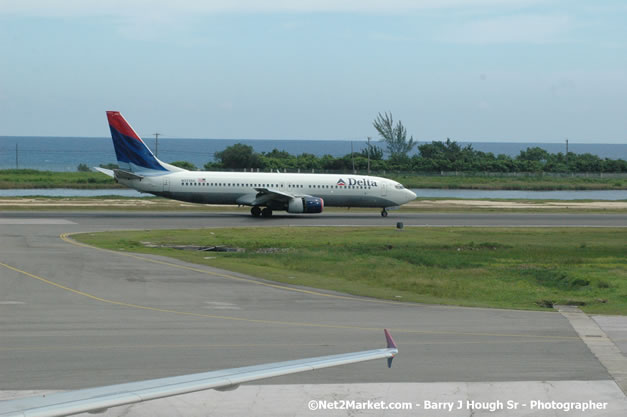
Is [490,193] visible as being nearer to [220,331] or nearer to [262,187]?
[262,187]

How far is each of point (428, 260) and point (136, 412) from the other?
24689 mm

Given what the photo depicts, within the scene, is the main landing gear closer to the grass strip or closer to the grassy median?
the grassy median

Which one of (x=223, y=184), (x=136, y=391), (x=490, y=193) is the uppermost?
(x=223, y=184)

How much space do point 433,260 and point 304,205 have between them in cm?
2281

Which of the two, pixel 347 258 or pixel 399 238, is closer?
pixel 347 258

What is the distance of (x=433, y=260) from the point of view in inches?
1468

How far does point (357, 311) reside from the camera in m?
25.2

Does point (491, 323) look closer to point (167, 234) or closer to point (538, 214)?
point (167, 234)

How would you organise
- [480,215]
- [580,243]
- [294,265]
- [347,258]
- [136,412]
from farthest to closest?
[480,215] → [580,243] → [347,258] → [294,265] → [136,412]

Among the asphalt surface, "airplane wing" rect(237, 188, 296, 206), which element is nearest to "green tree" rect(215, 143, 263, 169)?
"airplane wing" rect(237, 188, 296, 206)

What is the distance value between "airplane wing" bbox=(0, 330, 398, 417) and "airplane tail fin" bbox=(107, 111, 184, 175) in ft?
162

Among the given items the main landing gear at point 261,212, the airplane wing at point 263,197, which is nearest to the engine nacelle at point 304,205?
the airplane wing at point 263,197

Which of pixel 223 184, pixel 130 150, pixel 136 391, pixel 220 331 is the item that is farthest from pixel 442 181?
pixel 136 391

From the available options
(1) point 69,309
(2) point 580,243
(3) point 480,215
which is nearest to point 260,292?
(1) point 69,309
